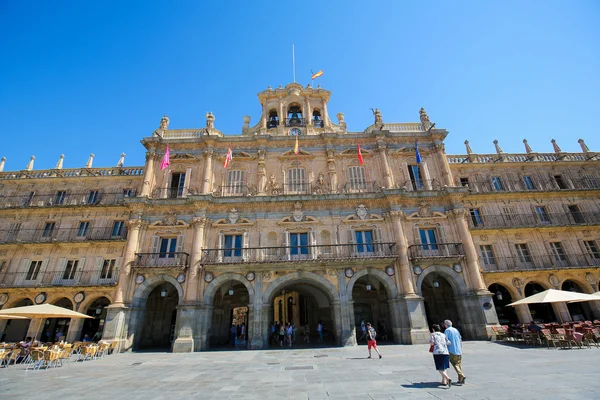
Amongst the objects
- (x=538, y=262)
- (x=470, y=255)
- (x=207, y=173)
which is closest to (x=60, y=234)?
(x=207, y=173)

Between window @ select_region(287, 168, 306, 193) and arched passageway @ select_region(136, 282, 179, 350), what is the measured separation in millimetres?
11690

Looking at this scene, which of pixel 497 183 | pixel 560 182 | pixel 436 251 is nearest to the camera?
pixel 436 251

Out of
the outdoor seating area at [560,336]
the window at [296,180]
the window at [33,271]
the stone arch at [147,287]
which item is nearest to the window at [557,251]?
the outdoor seating area at [560,336]

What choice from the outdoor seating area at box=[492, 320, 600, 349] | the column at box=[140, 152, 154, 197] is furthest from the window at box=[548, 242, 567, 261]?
the column at box=[140, 152, 154, 197]

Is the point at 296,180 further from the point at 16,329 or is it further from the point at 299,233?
the point at 16,329

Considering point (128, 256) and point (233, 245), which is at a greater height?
point (233, 245)

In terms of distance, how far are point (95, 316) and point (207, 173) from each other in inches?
563

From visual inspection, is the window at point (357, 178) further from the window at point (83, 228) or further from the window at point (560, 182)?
the window at point (83, 228)

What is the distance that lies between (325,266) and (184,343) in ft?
33.1

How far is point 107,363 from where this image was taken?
1375cm

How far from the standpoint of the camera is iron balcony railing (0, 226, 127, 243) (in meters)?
23.1

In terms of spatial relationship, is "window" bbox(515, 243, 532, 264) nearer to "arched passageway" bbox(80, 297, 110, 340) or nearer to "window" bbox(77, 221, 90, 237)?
"arched passageway" bbox(80, 297, 110, 340)

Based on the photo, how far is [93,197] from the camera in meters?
25.2

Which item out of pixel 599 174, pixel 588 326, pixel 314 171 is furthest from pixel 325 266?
pixel 599 174
